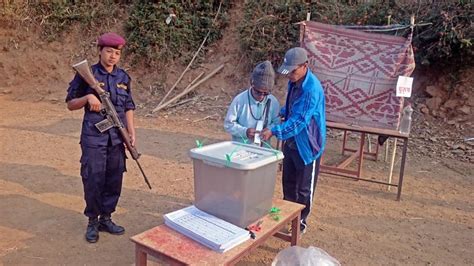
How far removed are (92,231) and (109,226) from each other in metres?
0.16

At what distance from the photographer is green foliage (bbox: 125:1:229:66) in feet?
31.4

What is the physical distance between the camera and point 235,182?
7.46 feet

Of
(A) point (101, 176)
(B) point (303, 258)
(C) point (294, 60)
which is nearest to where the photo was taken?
(B) point (303, 258)

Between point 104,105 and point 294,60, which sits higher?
point 294,60

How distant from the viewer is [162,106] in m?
8.29

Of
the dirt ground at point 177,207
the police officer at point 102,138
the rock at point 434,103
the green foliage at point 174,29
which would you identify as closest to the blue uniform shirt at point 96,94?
the police officer at point 102,138

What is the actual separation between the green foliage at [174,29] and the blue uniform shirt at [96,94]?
632 centimetres

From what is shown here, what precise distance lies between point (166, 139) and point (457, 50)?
16.3ft

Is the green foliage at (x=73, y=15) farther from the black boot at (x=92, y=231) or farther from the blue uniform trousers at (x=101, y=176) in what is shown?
the black boot at (x=92, y=231)

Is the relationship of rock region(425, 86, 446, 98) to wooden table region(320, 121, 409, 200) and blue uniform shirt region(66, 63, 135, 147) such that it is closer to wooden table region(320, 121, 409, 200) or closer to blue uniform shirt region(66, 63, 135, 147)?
wooden table region(320, 121, 409, 200)

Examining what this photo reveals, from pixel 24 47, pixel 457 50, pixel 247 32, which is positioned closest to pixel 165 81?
pixel 247 32

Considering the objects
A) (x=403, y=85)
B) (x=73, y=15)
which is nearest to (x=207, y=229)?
(x=403, y=85)

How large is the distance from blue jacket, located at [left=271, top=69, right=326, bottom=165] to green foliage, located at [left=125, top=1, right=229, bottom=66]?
667 cm

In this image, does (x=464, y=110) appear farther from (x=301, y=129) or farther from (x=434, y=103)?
(x=301, y=129)
